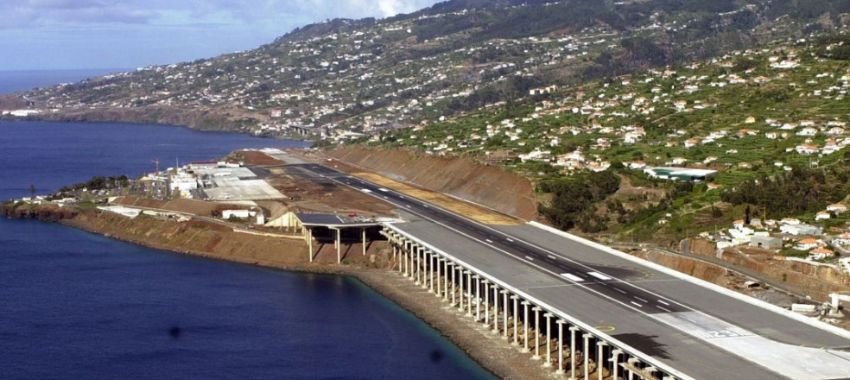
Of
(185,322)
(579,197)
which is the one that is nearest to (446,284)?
(185,322)

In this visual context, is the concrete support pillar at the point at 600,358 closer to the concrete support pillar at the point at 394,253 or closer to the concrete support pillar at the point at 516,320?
the concrete support pillar at the point at 516,320

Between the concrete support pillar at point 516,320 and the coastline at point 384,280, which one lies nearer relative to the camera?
the coastline at point 384,280

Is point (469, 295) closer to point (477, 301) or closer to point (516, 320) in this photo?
point (477, 301)

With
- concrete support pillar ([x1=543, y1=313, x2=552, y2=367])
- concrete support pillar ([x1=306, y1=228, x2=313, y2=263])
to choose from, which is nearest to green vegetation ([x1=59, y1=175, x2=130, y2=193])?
concrete support pillar ([x1=306, y1=228, x2=313, y2=263])

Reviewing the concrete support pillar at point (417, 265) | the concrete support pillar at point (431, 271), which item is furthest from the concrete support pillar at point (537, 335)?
the concrete support pillar at point (417, 265)

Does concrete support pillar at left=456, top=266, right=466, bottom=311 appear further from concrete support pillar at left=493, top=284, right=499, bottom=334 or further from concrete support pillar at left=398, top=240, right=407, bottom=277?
concrete support pillar at left=398, top=240, right=407, bottom=277
